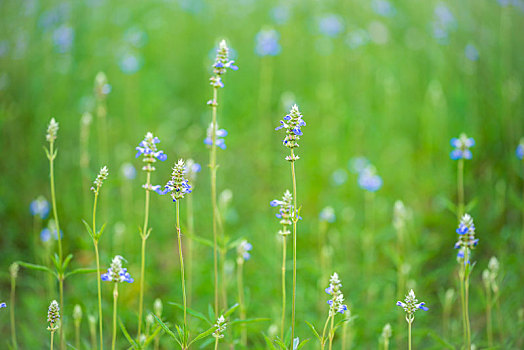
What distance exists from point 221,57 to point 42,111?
277 centimetres

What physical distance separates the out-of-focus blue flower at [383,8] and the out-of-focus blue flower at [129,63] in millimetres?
3187

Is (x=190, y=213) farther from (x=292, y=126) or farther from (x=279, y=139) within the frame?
(x=279, y=139)

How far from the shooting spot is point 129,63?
4598 mm

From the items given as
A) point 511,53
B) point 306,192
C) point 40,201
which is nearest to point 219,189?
point 306,192

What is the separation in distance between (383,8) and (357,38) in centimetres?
114

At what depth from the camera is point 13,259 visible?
3.08m

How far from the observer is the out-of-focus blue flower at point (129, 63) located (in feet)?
15.1

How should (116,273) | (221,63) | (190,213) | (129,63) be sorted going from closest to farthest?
(116,273), (221,63), (190,213), (129,63)

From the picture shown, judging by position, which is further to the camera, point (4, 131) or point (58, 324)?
point (4, 131)

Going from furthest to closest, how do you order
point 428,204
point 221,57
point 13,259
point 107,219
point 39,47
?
point 39,47, point 428,204, point 107,219, point 13,259, point 221,57

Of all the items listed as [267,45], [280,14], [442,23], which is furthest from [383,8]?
[267,45]

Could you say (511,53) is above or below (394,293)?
above

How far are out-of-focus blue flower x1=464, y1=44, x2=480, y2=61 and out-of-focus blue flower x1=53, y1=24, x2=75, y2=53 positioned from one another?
389 centimetres

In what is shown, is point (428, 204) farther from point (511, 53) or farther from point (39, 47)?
point (39, 47)
